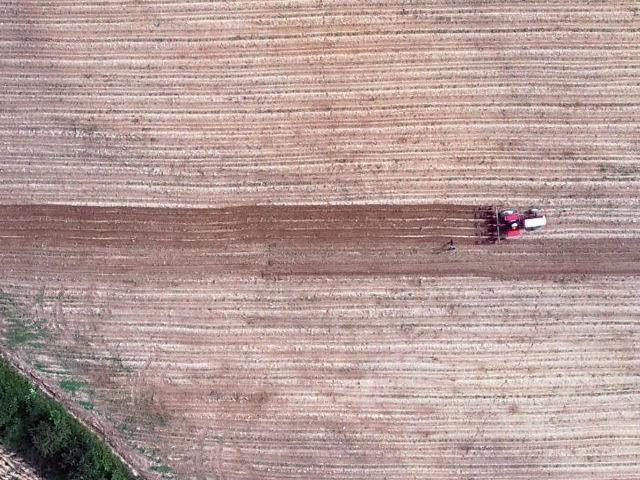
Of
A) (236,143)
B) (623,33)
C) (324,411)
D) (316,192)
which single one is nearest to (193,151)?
(236,143)

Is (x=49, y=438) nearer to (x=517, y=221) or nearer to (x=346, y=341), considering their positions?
(x=346, y=341)

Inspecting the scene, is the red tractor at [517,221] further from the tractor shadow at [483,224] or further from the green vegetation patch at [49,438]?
the green vegetation patch at [49,438]

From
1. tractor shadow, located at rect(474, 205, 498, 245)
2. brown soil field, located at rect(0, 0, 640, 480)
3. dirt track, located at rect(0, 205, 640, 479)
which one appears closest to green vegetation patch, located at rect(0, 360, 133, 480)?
brown soil field, located at rect(0, 0, 640, 480)

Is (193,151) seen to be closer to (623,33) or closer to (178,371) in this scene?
(178,371)

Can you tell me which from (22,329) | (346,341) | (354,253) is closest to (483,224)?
(354,253)

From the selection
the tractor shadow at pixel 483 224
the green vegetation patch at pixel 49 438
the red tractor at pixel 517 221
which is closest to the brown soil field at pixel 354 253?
the tractor shadow at pixel 483 224

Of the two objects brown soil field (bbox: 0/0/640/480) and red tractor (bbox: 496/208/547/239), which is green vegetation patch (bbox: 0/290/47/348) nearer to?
brown soil field (bbox: 0/0/640/480)
